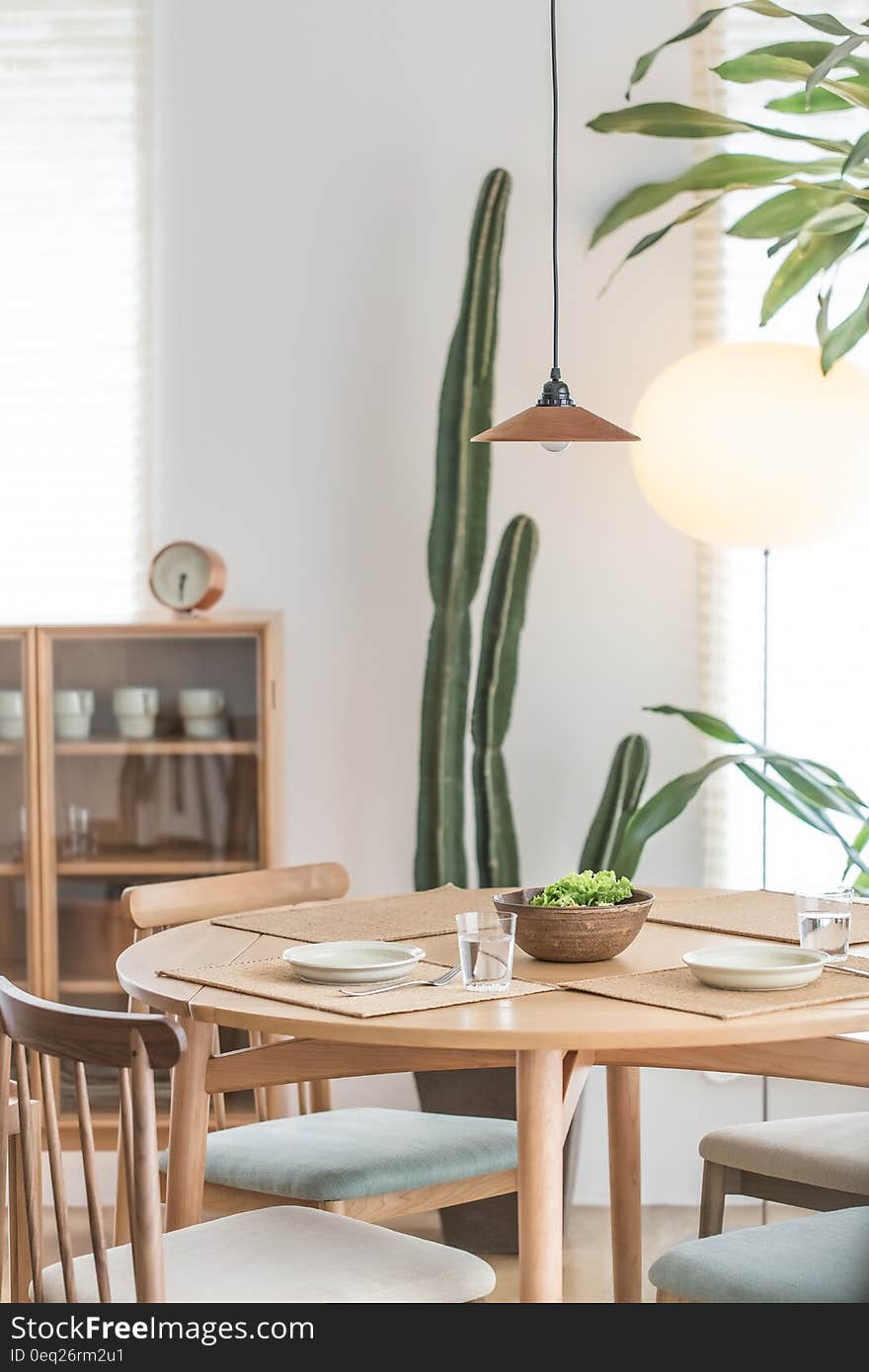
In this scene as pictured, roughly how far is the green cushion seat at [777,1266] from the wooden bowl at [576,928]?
1.25 feet

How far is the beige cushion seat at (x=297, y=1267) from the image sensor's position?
188cm

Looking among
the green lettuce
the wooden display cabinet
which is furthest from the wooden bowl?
the wooden display cabinet

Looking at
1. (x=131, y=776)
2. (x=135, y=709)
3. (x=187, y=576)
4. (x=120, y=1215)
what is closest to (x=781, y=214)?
(x=187, y=576)

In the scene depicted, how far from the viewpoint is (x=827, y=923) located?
83.1 inches

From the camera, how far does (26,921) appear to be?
363 centimetres

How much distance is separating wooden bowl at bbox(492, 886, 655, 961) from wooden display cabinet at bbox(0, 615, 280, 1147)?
1540 millimetres

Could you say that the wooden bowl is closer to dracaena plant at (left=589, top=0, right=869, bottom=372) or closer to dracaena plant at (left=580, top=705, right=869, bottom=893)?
dracaena plant at (left=580, top=705, right=869, bottom=893)

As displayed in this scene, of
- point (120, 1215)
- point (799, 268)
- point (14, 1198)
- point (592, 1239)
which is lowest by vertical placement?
point (592, 1239)

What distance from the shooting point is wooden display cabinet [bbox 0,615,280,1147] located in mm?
3600

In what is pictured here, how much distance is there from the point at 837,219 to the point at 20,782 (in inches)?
82.6

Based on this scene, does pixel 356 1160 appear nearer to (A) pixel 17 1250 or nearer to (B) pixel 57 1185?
(A) pixel 17 1250

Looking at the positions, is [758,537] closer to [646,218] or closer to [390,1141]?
[646,218]

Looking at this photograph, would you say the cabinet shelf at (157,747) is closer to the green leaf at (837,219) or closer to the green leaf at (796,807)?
the green leaf at (796,807)
